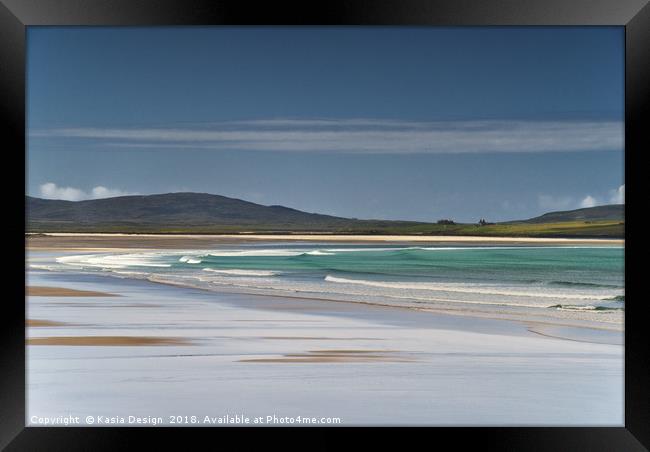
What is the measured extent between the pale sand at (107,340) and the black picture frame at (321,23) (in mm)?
2024

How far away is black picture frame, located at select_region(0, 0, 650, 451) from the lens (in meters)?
3.32

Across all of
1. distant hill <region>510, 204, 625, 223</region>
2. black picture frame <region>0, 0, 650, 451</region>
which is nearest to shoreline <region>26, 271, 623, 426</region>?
black picture frame <region>0, 0, 650, 451</region>

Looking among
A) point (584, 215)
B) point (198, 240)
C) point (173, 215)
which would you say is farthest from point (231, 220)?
point (584, 215)

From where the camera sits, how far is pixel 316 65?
19.6m

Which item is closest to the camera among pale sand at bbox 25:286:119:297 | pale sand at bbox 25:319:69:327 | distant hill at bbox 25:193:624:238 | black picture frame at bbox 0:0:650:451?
black picture frame at bbox 0:0:650:451

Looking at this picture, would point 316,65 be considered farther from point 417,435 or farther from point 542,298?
point 417,435

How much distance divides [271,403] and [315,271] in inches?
351

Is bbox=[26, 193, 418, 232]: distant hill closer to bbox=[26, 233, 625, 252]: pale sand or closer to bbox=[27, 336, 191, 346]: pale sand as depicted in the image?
bbox=[26, 233, 625, 252]: pale sand

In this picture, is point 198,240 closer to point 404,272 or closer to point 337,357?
Answer: point 404,272

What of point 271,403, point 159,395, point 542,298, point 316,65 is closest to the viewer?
point 271,403

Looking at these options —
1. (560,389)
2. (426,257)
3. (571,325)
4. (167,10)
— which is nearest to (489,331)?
(571,325)

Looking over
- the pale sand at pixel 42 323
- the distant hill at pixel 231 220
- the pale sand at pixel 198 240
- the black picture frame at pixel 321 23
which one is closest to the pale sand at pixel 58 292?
the pale sand at pixel 42 323

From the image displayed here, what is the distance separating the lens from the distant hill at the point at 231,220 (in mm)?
17094

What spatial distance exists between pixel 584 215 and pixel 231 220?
9.78 meters
